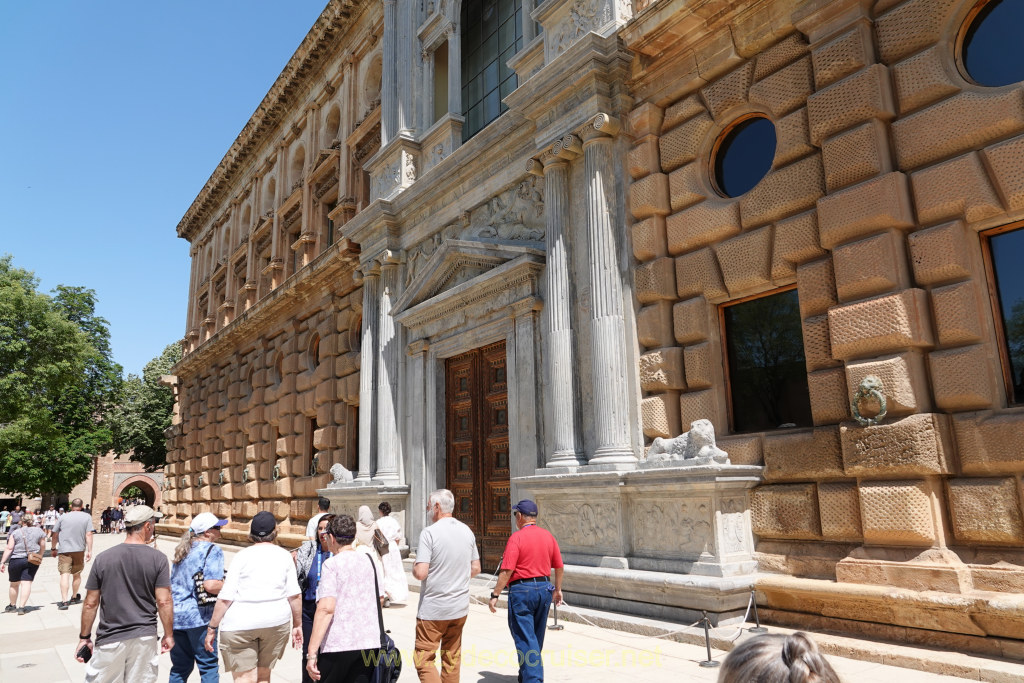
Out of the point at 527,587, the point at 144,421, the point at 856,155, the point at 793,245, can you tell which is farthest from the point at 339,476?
the point at 144,421

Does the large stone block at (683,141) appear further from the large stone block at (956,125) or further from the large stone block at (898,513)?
the large stone block at (898,513)

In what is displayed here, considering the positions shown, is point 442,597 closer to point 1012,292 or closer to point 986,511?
point 986,511

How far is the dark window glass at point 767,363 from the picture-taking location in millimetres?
7605

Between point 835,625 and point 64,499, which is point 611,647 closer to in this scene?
point 835,625

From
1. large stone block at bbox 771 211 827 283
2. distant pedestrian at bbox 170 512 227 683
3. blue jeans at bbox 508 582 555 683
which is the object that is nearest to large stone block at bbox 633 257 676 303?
large stone block at bbox 771 211 827 283

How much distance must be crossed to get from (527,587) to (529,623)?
0.83ft

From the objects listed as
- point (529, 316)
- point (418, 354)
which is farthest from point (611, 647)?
point (418, 354)

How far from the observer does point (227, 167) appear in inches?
1067

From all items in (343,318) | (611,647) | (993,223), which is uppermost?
(343,318)

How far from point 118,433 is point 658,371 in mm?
49949

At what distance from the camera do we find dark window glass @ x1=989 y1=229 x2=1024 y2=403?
606 centimetres

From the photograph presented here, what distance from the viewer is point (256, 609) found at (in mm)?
4664

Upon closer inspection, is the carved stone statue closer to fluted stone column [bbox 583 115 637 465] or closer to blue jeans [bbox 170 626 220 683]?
fluted stone column [bbox 583 115 637 465]

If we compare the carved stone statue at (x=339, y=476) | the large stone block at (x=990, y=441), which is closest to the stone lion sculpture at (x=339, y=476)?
the carved stone statue at (x=339, y=476)
